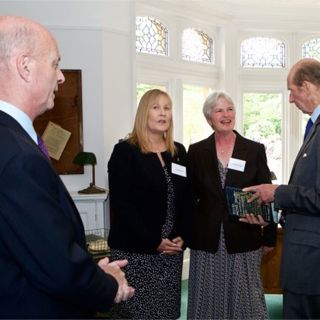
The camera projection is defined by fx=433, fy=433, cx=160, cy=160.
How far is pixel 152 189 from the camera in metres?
2.40

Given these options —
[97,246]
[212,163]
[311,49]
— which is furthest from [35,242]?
[311,49]

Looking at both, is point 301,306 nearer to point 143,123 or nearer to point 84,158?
point 143,123

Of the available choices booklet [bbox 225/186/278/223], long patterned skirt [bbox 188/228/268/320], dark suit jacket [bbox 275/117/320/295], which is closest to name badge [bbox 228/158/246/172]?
booklet [bbox 225/186/278/223]

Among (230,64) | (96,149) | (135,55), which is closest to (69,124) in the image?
(96,149)

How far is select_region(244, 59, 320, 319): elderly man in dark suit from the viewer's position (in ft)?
6.40

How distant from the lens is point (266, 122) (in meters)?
5.35

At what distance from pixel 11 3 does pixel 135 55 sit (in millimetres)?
1168

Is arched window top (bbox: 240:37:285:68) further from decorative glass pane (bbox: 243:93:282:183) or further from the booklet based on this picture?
the booklet

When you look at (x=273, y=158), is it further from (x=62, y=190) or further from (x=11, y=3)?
(x=62, y=190)

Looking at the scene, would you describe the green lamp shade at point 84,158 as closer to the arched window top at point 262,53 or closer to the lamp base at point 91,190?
the lamp base at point 91,190

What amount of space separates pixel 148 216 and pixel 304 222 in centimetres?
83

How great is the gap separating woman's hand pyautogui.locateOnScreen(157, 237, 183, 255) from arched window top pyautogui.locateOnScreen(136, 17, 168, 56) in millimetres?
2511

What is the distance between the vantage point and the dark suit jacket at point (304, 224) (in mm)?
1944

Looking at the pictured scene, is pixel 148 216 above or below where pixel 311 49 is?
below
